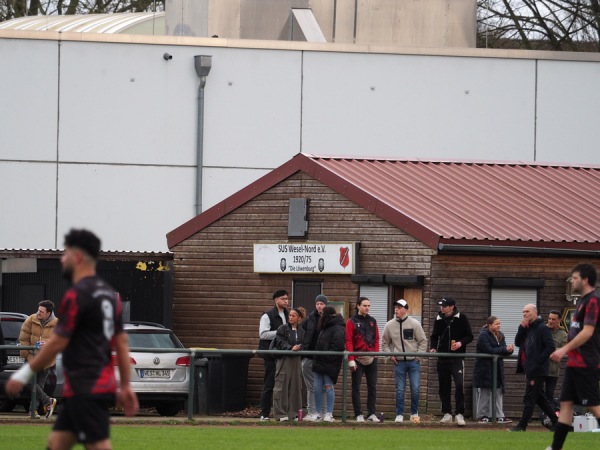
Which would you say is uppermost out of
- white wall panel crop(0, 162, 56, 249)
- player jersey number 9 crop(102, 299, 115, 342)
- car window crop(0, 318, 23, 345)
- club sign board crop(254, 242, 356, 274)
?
white wall panel crop(0, 162, 56, 249)

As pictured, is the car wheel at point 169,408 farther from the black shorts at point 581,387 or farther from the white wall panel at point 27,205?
the white wall panel at point 27,205

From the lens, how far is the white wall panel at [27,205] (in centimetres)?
3400

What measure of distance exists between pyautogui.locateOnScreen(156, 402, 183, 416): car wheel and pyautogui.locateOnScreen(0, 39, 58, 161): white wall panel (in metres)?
13.4

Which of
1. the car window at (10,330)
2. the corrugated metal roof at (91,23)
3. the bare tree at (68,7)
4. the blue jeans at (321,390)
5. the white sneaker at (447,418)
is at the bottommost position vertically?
the white sneaker at (447,418)

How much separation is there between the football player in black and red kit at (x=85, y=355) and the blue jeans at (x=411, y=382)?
37.3 ft

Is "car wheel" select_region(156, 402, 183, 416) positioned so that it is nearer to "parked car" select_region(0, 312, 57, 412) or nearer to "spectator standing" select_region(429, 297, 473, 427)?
"parked car" select_region(0, 312, 57, 412)

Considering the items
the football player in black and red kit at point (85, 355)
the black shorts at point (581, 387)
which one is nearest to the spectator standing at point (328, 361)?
the black shorts at point (581, 387)

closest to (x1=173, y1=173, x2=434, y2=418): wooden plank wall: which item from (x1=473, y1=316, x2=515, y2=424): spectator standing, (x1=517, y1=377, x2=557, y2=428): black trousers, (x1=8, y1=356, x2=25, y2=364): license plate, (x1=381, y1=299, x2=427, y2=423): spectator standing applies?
(x1=473, y1=316, x2=515, y2=424): spectator standing

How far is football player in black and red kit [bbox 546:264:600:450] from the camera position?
1293 cm

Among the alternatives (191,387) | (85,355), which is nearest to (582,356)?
(85,355)

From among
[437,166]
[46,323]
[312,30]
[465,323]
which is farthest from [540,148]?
[46,323]

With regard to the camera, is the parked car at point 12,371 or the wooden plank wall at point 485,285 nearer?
the parked car at point 12,371

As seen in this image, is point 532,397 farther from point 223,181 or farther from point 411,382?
point 223,181

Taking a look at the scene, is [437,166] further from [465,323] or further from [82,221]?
[82,221]
